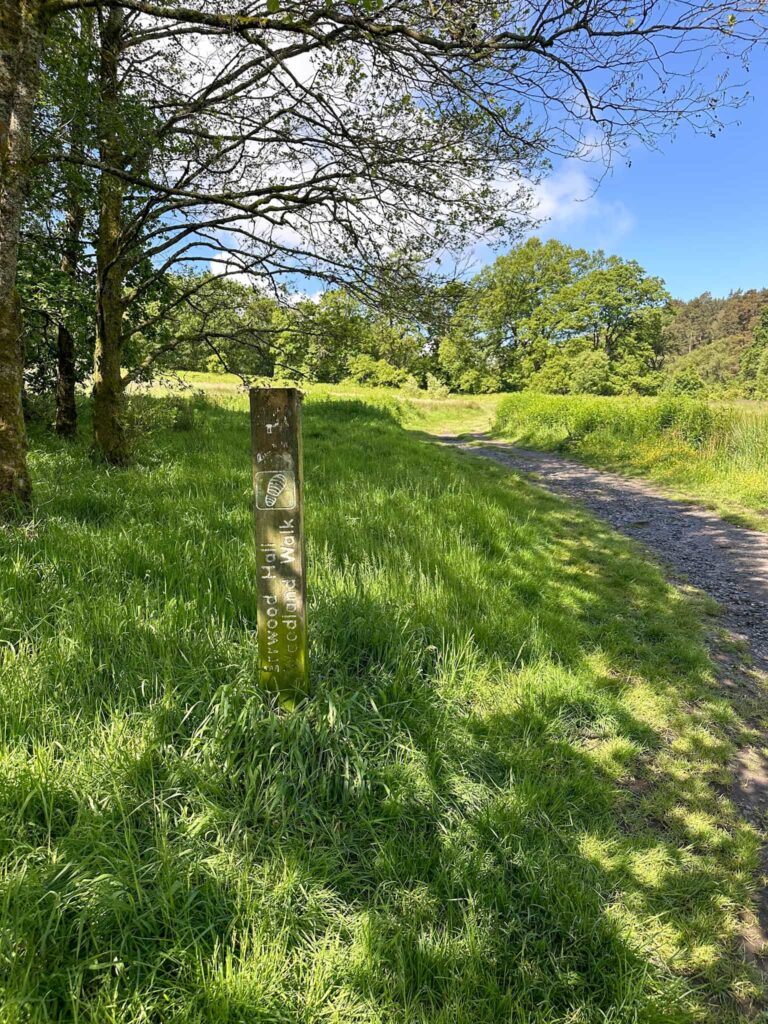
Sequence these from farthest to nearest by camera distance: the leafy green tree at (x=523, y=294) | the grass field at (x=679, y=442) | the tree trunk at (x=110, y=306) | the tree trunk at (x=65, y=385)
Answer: the leafy green tree at (x=523, y=294) < the grass field at (x=679, y=442) < the tree trunk at (x=65, y=385) < the tree trunk at (x=110, y=306)

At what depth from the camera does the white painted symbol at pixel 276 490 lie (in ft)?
6.78

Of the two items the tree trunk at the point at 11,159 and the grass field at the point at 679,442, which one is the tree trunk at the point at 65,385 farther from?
the grass field at the point at 679,442

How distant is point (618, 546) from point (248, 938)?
245 inches

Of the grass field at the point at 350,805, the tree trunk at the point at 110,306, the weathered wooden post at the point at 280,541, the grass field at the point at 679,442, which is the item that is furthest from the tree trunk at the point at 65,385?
the grass field at the point at 679,442

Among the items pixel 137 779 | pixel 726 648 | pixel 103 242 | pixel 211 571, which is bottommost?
pixel 726 648

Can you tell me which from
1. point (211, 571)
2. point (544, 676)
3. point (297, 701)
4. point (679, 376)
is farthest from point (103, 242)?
point (679, 376)

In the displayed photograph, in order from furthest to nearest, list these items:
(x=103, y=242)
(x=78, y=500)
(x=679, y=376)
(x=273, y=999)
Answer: (x=679, y=376) → (x=103, y=242) → (x=78, y=500) → (x=273, y=999)

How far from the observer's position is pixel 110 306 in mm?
6387

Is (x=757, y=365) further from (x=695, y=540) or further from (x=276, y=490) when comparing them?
(x=276, y=490)

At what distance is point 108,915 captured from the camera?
142 centimetres

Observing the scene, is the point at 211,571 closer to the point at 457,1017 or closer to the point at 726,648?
the point at 457,1017

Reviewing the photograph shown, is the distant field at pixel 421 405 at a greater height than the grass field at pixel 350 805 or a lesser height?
greater

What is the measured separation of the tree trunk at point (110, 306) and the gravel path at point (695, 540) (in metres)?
7.60

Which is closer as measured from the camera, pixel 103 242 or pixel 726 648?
pixel 726 648
